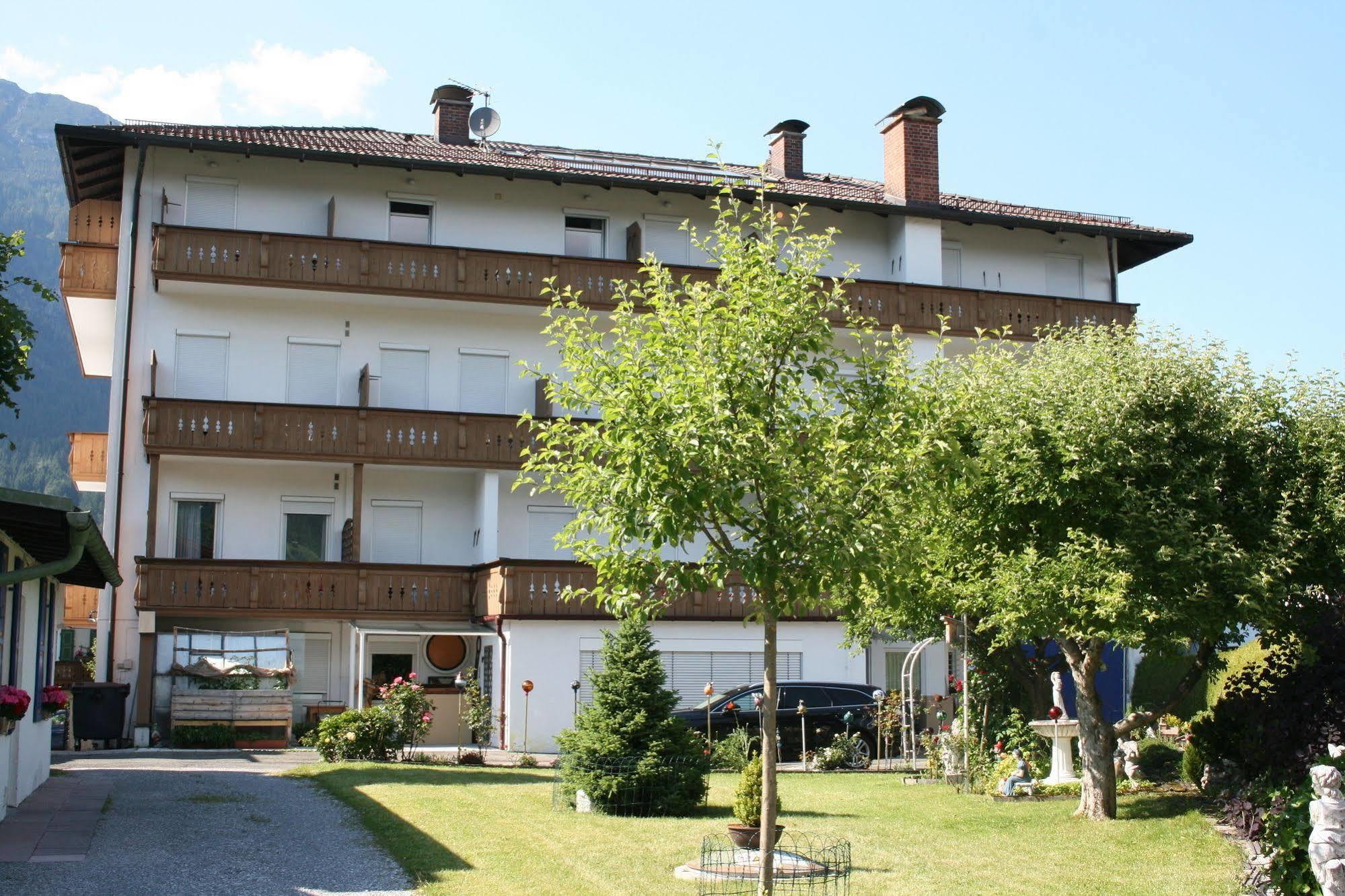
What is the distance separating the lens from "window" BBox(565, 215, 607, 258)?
1291 inches

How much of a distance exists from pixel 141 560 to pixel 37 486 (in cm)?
12559

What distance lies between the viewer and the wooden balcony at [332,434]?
28.2 metres

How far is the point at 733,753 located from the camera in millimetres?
22766

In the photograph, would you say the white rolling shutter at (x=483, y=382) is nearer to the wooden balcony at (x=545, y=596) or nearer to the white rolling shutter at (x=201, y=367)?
the wooden balcony at (x=545, y=596)

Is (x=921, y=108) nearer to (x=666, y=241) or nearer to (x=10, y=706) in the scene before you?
(x=666, y=241)

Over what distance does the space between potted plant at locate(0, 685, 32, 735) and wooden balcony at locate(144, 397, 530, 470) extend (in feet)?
48.5

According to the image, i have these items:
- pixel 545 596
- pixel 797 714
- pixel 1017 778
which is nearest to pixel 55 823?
pixel 1017 778

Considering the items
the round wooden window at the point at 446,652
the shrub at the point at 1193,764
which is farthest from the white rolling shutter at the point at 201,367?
the shrub at the point at 1193,764

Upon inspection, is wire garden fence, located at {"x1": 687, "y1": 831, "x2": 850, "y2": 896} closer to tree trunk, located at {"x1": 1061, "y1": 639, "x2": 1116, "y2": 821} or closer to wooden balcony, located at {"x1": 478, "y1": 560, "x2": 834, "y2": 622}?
tree trunk, located at {"x1": 1061, "y1": 639, "x2": 1116, "y2": 821}

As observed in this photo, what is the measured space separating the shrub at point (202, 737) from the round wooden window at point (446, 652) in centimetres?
563

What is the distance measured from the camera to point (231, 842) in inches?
521

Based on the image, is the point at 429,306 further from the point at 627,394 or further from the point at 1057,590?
the point at 627,394

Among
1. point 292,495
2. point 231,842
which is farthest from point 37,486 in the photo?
point 231,842

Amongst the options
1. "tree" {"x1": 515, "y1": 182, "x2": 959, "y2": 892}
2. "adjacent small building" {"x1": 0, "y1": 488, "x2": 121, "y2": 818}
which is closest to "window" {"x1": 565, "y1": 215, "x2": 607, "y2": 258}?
"adjacent small building" {"x1": 0, "y1": 488, "x2": 121, "y2": 818}
